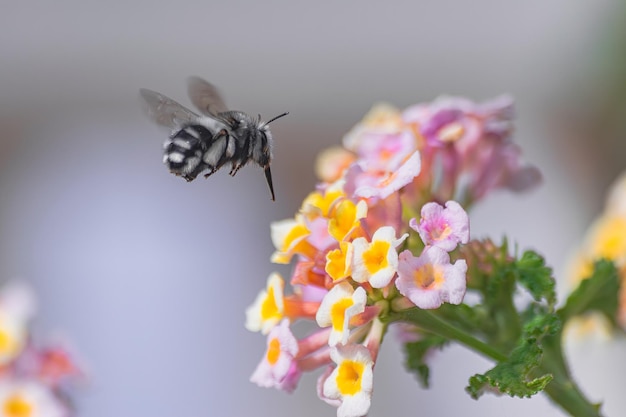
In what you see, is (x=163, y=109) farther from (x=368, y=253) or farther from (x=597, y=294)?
(x=597, y=294)

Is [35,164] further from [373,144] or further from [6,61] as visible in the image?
[373,144]

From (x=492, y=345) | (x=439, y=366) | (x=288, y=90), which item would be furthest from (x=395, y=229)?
(x=288, y=90)

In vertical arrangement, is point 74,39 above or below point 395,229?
below

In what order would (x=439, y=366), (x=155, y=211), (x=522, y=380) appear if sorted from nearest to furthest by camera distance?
(x=522, y=380) < (x=439, y=366) < (x=155, y=211)

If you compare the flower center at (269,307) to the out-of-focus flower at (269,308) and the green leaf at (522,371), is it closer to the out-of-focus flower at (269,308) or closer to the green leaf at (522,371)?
the out-of-focus flower at (269,308)

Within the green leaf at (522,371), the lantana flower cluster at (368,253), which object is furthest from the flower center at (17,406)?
the green leaf at (522,371)

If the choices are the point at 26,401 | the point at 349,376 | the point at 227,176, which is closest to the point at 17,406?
the point at 26,401

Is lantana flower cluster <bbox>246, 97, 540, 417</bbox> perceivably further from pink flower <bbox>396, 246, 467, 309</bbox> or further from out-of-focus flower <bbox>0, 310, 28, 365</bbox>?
out-of-focus flower <bbox>0, 310, 28, 365</bbox>
